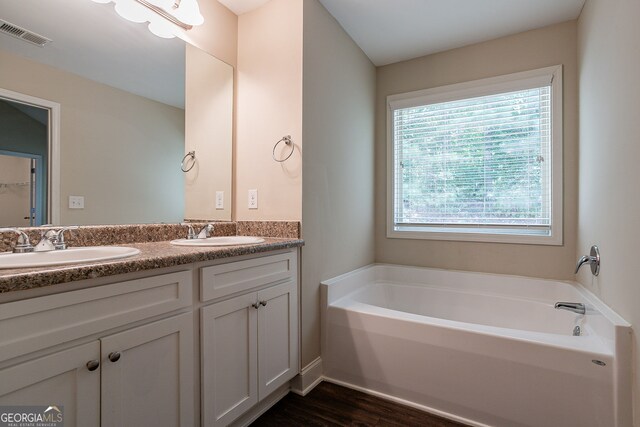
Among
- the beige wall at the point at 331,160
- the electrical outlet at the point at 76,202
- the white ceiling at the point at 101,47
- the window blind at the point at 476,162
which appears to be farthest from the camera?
the window blind at the point at 476,162

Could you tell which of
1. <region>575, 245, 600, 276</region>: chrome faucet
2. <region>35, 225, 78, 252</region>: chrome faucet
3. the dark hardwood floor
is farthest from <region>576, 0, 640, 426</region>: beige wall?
<region>35, 225, 78, 252</region>: chrome faucet

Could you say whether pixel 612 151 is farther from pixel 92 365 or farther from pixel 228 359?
pixel 92 365

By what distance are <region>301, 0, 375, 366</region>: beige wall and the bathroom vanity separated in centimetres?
32

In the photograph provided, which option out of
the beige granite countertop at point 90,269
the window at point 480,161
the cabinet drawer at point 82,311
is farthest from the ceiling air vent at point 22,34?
the window at point 480,161

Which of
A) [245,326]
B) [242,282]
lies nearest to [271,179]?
[242,282]

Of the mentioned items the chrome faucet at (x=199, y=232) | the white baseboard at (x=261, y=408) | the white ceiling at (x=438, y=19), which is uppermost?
the white ceiling at (x=438, y=19)

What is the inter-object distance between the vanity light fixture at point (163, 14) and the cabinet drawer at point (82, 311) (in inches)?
55.9

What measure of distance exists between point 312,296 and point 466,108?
1965mm

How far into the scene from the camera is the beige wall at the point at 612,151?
1.29m

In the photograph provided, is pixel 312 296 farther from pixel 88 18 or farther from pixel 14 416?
pixel 88 18

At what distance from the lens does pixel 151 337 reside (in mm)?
1111

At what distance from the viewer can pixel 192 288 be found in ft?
4.19

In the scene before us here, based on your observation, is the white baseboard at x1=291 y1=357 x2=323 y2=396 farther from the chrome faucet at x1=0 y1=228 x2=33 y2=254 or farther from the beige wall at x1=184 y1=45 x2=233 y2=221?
the chrome faucet at x1=0 y1=228 x2=33 y2=254

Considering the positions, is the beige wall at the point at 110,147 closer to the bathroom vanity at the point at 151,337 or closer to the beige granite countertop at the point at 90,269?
the bathroom vanity at the point at 151,337
